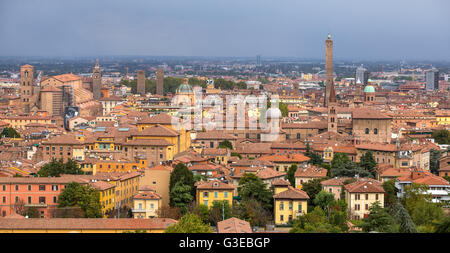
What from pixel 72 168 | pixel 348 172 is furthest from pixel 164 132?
pixel 348 172

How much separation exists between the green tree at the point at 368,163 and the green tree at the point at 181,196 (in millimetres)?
4581

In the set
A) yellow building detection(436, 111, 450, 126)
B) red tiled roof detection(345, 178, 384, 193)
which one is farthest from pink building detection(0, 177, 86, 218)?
yellow building detection(436, 111, 450, 126)

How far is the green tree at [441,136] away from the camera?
70.3ft

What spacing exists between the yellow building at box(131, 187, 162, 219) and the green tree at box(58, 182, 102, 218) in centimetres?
53

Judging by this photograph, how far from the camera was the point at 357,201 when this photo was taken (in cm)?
1190

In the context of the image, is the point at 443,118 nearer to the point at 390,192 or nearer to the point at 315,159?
the point at 315,159

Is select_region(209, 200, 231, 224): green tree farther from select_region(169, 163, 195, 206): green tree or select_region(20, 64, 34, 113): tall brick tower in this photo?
select_region(20, 64, 34, 113): tall brick tower

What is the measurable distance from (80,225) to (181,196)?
3.01 meters

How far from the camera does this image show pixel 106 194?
11.8m

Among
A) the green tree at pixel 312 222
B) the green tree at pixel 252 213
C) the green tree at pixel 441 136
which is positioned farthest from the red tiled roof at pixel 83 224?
the green tree at pixel 441 136

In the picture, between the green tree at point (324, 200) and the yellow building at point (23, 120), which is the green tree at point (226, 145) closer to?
the green tree at point (324, 200)

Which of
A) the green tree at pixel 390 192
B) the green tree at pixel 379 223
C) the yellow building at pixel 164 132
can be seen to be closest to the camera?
the green tree at pixel 379 223

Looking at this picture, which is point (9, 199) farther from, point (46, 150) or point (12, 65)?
point (12, 65)

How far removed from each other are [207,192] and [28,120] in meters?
15.1
